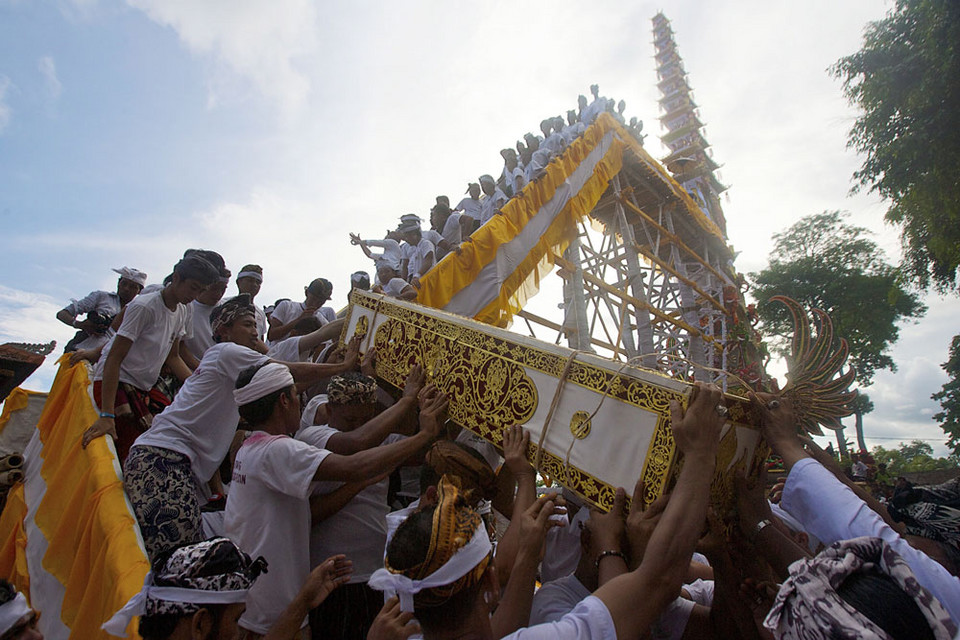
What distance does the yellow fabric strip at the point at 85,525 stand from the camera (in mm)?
1908

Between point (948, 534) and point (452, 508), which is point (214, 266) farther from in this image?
point (948, 534)

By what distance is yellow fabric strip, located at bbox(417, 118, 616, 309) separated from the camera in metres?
5.51

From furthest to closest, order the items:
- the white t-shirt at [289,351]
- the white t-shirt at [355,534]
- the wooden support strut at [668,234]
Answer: the wooden support strut at [668,234] < the white t-shirt at [289,351] < the white t-shirt at [355,534]

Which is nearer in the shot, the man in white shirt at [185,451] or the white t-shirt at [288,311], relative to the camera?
the man in white shirt at [185,451]

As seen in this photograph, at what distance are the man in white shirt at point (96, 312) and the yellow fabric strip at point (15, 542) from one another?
5.53 feet

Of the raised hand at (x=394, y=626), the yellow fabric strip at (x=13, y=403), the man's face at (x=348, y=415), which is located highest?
the man's face at (x=348, y=415)

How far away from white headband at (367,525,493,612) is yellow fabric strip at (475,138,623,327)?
4.56m

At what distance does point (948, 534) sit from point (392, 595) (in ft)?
6.43

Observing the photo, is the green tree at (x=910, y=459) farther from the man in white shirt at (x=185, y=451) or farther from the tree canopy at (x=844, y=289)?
the man in white shirt at (x=185, y=451)

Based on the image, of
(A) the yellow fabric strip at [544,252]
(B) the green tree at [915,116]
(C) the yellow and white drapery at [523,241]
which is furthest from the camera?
(B) the green tree at [915,116]

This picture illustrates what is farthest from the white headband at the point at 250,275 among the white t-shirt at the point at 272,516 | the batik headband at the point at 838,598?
the batik headband at the point at 838,598

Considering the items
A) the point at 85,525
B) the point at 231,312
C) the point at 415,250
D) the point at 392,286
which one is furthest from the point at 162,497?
the point at 415,250

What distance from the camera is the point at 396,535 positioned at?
1464 mm

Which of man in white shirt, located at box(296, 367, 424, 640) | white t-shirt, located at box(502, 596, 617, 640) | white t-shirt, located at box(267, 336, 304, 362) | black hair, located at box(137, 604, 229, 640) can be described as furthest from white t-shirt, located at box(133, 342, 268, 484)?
white t-shirt, located at box(502, 596, 617, 640)
